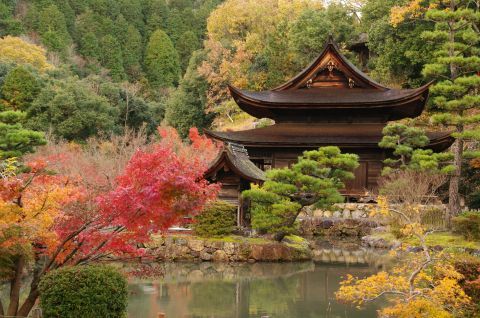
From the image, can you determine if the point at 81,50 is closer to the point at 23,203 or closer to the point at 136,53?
the point at 136,53

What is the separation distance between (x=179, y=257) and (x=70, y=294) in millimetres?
10995

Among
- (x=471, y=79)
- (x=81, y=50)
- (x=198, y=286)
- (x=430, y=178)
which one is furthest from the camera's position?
(x=81, y=50)

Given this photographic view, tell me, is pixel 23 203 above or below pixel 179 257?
above

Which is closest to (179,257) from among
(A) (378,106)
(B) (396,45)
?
(A) (378,106)

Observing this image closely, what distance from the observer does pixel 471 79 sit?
20.4 m

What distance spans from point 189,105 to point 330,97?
2067cm

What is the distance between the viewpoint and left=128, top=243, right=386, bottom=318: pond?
12773 millimetres

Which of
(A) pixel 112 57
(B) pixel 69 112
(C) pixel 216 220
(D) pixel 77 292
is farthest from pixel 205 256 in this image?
(A) pixel 112 57

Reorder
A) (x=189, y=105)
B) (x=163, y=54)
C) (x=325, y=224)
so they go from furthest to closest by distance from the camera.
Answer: (x=163, y=54) → (x=189, y=105) → (x=325, y=224)

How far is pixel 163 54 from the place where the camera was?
6266 cm

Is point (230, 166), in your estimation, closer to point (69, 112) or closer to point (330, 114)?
point (330, 114)

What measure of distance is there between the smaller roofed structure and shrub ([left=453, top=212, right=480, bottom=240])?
20.8ft

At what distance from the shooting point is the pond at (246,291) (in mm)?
12773

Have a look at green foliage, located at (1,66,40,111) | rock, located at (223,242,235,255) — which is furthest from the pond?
green foliage, located at (1,66,40,111)
